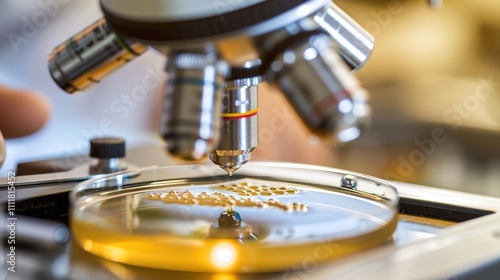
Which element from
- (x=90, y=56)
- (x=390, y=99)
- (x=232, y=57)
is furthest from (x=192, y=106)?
(x=390, y=99)

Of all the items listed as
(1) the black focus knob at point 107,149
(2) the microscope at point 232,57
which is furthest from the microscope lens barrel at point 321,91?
(1) the black focus knob at point 107,149

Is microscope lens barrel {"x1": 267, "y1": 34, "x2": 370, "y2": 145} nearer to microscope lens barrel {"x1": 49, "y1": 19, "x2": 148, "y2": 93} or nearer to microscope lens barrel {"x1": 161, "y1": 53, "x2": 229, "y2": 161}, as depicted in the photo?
microscope lens barrel {"x1": 161, "y1": 53, "x2": 229, "y2": 161}

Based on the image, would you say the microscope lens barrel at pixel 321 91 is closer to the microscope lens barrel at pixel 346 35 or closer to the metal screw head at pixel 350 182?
the microscope lens barrel at pixel 346 35

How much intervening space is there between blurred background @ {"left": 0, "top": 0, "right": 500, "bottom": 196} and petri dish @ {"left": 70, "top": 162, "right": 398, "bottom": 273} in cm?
63

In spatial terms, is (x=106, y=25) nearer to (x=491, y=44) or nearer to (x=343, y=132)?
(x=343, y=132)

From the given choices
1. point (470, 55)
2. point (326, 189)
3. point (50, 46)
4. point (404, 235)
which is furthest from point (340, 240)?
point (470, 55)

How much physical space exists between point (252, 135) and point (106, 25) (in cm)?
18

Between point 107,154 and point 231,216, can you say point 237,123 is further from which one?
point 107,154

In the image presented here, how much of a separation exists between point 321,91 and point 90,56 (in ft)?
0.82

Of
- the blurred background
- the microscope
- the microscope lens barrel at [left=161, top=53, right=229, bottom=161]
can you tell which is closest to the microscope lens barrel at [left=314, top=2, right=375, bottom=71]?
the microscope

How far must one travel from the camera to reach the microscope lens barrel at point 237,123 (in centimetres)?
67

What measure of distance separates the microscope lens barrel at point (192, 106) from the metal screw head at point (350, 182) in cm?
35

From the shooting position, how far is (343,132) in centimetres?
53

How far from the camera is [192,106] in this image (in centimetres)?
54
